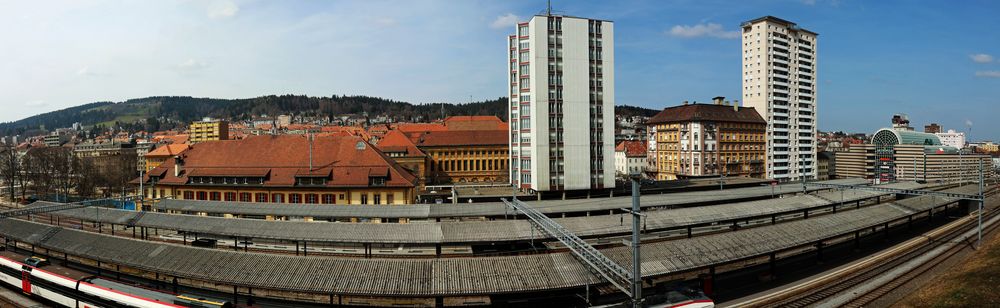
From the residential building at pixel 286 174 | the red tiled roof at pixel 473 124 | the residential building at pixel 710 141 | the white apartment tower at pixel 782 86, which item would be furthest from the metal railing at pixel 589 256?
the white apartment tower at pixel 782 86

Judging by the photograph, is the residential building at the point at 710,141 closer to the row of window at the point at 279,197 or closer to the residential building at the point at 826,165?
the residential building at the point at 826,165

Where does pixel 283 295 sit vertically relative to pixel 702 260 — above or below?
below

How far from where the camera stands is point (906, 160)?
11556 centimetres

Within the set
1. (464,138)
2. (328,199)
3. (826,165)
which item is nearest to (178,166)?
(328,199)

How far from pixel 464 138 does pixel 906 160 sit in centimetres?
10196

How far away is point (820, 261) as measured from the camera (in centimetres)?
3925

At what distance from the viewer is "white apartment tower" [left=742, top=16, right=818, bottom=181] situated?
103 metres

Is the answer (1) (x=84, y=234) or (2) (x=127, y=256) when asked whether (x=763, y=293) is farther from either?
(1) (x=84, y=234)

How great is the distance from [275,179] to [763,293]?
5012cm

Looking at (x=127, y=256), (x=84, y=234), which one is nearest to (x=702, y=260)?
(x=127, y=256)

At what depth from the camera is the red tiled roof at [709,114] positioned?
95606mm

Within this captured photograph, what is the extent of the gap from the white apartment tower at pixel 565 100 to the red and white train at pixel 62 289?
124 feet

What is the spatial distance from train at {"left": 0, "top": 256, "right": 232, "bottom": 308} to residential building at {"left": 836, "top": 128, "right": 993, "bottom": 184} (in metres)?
125

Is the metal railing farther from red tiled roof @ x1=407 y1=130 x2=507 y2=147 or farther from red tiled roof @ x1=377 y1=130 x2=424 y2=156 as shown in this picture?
red tiled roof @ x1=407 y1=130 x2=507 y2=147
